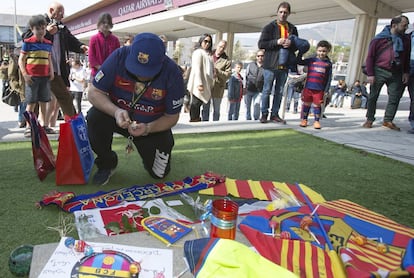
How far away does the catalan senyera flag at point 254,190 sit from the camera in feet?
7.49

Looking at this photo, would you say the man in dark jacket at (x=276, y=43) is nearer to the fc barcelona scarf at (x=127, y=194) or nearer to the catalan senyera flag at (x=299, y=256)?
the fc barcelona scarf at (x=127, y=194)

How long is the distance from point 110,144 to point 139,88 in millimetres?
530

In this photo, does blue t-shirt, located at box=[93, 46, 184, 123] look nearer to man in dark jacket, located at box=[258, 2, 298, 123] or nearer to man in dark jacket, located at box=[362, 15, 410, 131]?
man in dark jacket, located at box=[258, 2, 298, 123]

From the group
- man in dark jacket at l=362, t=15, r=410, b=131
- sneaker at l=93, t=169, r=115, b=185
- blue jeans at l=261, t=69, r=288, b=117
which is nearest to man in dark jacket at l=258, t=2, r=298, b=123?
blue jeans at l=261, t=69, r=288, b=117

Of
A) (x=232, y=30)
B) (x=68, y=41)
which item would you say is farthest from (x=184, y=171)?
(x=232, y=30)

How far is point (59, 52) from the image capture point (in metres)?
3.87

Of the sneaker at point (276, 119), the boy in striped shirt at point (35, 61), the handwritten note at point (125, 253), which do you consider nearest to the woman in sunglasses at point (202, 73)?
the sneaker at point (276, 119)

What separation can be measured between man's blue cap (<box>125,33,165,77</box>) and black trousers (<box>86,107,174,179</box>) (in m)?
0.52

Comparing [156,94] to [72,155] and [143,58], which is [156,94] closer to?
[143,58]

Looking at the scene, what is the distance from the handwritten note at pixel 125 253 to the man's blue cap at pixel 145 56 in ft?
3.60

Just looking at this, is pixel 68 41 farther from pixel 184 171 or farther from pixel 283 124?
pixel 283 124

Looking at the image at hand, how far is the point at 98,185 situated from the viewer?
2.38m

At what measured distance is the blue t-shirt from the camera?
7.44 ft

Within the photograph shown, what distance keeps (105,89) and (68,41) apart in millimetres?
2206
